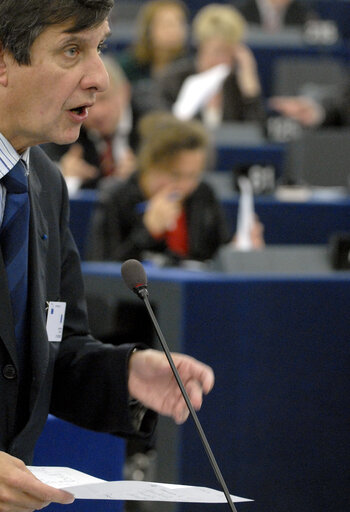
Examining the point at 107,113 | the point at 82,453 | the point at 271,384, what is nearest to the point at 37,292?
the point at 82,453

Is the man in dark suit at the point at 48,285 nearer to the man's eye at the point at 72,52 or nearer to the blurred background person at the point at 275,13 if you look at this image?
the man's eye at the point at 72,52

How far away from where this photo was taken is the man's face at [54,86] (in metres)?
1.50

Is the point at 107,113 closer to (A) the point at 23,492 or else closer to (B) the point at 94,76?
(B) the point at 94,76

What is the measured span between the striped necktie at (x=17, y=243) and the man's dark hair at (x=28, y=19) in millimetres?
187

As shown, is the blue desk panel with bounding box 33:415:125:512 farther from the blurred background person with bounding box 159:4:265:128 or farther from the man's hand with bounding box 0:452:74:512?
the blurred background person with bounding box 159:4:265:128

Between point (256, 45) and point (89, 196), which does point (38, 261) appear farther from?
point (256, 45)

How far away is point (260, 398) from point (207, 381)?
5.15 feet

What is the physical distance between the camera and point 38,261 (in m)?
1.63

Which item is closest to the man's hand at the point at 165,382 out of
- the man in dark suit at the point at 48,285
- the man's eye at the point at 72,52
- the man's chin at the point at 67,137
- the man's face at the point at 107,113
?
the man in dark suit at the point at 48,285

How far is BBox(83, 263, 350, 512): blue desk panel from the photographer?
3088 millimetres

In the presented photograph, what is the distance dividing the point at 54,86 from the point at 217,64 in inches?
218

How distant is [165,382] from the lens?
1.65 meters

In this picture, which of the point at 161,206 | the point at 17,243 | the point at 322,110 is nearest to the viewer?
the point at 17,243

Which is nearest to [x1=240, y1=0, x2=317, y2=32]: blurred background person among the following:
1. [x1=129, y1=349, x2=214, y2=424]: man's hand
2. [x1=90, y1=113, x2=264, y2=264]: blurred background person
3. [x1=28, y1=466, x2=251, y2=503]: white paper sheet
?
[x1=90, y1=113, x2=264, y2=264]: blurred background person
